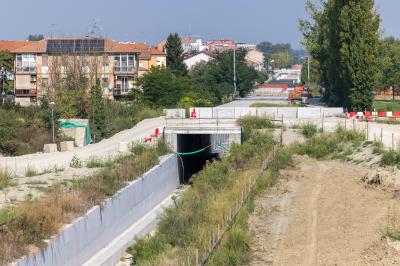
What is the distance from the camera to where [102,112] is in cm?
5253

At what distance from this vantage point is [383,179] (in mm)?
31891

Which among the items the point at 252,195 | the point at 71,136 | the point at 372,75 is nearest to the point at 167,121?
the point at 71,136

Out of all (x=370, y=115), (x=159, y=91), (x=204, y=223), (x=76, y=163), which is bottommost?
(x=204, y=223)

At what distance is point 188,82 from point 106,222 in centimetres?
4903

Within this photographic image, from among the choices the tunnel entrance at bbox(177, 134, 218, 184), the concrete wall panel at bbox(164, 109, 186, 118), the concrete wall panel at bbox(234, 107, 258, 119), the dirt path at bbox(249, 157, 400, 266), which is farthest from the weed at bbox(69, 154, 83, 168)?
the concrete wall panel at bbox(164, 109, 186, 118)

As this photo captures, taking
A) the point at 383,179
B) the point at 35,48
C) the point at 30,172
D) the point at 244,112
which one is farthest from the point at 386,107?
the point at 30,172

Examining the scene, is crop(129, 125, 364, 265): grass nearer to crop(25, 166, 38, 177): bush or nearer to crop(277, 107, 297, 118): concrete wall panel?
crop(25, 166, 38, 177): bush

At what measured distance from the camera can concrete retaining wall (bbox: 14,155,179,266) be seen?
2358 cm

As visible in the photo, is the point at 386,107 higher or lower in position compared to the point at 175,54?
lower

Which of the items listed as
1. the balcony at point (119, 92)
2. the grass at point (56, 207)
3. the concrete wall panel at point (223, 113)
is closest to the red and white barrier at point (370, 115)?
the concrete wall panel at point (223, 113)

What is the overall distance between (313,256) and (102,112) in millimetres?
31737

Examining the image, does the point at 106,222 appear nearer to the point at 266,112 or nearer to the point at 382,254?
the point at 382,254

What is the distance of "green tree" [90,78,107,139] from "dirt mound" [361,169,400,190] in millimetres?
21643

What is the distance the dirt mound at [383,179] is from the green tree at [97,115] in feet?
71.0
